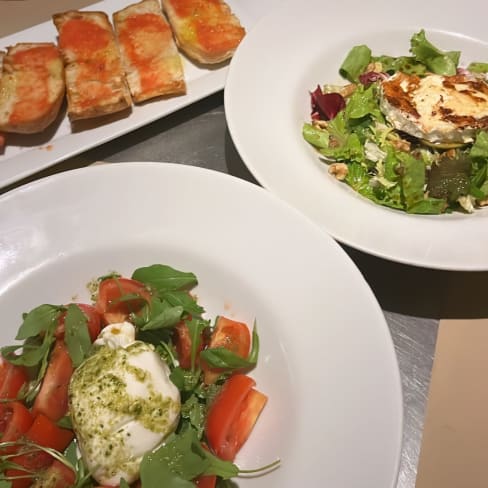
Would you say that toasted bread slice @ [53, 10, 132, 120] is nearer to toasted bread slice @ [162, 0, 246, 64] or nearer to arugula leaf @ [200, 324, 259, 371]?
toasted bread slice @ [162, 0, 246, 64]

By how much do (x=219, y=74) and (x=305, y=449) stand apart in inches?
71.0

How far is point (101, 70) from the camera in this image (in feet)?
8.32

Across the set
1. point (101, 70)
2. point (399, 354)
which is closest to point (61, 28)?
point (101, 70)

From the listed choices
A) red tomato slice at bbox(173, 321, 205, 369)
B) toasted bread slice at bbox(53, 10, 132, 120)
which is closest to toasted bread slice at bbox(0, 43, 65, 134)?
toasted bread slice at bbox(53, 10, 132, 120)

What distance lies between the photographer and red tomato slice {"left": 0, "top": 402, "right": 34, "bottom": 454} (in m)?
1.53

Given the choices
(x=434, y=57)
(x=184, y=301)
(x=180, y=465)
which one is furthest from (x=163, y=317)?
(x=434, y=57)

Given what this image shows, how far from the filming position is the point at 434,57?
241cm

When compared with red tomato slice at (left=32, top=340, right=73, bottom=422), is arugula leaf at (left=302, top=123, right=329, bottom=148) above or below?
above

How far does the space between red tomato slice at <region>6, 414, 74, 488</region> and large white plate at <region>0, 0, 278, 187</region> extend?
1.05 meters

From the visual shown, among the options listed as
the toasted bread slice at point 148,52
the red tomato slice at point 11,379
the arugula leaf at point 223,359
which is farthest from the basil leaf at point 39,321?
the toasted bread slice at point 148,52

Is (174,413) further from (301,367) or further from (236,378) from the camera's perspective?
(301,367)

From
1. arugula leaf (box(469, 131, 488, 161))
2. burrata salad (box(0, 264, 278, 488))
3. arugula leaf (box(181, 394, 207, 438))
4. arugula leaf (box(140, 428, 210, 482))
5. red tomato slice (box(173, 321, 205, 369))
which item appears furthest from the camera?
arugula leaf (box(469, 131, 488, 161))

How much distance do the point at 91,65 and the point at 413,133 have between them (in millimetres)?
1544

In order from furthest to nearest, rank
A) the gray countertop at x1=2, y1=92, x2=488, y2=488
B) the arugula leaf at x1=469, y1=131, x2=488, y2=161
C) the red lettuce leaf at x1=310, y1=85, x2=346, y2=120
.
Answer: the red lettuce leaf at x1=310, y1=85, x2=346, y2=120
the arugula leaf at x1=469, y1=131, x2=488, y2=161
the gray countertop at x1=2, y1=92, x2=488, y2=488
